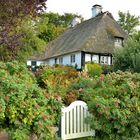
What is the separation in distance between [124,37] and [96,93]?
2875 centimetres

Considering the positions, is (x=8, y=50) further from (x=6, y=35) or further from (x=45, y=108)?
(x=45, y=108)

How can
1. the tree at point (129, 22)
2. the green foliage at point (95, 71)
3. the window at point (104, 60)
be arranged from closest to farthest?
the green foliage at point (95, 71)
the window at point (104, 60)
the tree at point (129, 22)

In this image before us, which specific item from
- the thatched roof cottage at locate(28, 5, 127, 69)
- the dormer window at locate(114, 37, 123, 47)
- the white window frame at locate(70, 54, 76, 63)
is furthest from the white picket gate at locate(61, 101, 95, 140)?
the dormer window at locate(114, 37, 123, 47)

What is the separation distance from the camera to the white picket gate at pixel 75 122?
7340 mm

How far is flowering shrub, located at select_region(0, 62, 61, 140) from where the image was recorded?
17.9 ft

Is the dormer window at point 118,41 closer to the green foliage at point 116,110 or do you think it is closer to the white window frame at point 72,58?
the white window frame at point 72,58

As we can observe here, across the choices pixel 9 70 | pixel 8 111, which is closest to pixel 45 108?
pixel 8 111

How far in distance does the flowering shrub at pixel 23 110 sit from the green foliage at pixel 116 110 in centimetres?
142

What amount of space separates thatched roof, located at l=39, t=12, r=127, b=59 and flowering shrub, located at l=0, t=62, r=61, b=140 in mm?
26217

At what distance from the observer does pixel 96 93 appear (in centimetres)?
773

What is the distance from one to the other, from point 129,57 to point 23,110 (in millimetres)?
14659

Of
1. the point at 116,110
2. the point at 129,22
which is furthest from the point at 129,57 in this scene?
the point at 129,22

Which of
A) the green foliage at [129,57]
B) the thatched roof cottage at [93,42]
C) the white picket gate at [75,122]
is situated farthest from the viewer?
the thatched roof cottage at [93,42]

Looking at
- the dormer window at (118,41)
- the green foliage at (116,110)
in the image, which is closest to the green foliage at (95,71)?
the dormer window at (118,41)
